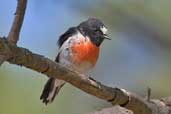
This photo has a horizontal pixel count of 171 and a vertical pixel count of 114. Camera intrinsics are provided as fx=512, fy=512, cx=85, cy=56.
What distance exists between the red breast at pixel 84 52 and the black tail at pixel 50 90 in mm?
172

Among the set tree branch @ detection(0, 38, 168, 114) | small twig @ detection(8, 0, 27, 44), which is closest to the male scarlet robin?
tree branch @ detection(0, 38, 168, 114)

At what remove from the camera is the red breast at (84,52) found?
2.66 metres

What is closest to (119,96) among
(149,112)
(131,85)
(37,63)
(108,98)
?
(108,98)

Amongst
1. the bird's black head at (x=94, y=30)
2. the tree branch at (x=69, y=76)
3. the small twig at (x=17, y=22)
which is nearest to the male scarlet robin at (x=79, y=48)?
the bird's black head at (x=94, y=30)

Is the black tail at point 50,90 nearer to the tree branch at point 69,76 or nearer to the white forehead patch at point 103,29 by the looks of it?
the white forehead patch at point 103,29

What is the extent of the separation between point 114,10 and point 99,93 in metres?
0.81

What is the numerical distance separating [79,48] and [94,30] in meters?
0.16

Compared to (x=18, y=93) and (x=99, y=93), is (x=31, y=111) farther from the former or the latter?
(x=99, y=93)

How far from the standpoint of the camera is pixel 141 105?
2115 mm

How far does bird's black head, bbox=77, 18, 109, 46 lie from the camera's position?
274cm

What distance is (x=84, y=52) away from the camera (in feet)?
8.79

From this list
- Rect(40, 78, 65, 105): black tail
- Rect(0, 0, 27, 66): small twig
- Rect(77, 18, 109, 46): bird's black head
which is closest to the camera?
Rect(0, 0, 27, 66): small twig

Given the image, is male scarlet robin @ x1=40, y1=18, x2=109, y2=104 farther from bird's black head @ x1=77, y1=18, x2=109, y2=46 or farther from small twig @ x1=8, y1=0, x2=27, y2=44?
small twig @ x1=8, y1=0, x2=27, y2=44

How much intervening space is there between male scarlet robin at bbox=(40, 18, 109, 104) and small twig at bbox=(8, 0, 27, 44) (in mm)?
1012
